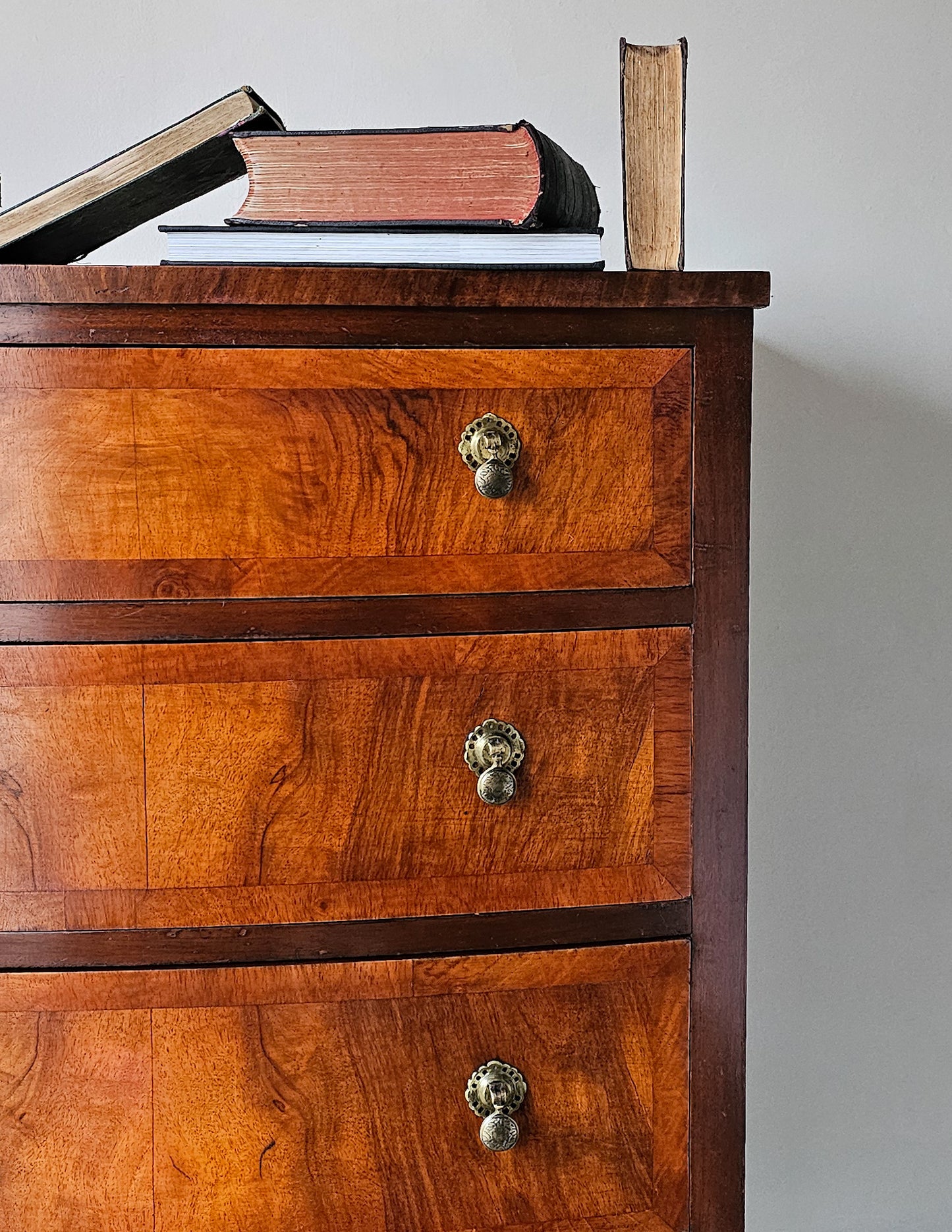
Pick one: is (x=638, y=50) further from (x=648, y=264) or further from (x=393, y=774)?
(x=393, y=774)

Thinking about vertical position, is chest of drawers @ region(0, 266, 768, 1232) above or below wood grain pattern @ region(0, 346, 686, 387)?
below

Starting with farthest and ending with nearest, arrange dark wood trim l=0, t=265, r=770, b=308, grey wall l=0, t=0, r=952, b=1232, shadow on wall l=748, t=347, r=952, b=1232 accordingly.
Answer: shadow on wall l=748, t=347, r=952, b=1232 < grey wall l=0, t=0, r=952, b=1232 < dark wood trim l=0, t=265, r=770, b=308

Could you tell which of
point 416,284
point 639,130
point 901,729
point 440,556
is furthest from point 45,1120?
point 901,729

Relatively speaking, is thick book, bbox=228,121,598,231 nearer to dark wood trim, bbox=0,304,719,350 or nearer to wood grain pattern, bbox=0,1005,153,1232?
dark wood trim, bbox=0,304,719,350

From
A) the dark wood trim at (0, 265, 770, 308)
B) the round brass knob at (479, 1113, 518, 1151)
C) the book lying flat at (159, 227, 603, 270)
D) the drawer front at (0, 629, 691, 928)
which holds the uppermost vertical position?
the book lying flat at (159, 227, 603, 270)

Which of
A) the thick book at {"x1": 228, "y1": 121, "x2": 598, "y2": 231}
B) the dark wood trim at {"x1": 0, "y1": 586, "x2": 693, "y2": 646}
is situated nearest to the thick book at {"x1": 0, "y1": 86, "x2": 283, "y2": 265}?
the thick book at {"x1": 228, "y1": 121, "x2": 598, "y2": 231}

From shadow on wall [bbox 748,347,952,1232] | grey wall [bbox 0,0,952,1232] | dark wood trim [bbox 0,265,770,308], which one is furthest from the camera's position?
shadow on wall [bbox 748,347,952,1232]

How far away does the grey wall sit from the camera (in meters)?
1.16

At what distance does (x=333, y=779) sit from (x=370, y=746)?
0.11ft

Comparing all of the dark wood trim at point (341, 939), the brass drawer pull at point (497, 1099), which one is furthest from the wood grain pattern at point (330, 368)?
the brass drawer pull at point (497, 1099)

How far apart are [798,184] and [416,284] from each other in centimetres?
70

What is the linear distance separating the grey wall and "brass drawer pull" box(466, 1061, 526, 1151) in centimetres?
62

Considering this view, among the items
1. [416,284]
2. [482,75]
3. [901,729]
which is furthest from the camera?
[901,729]

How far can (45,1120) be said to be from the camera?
74cm
